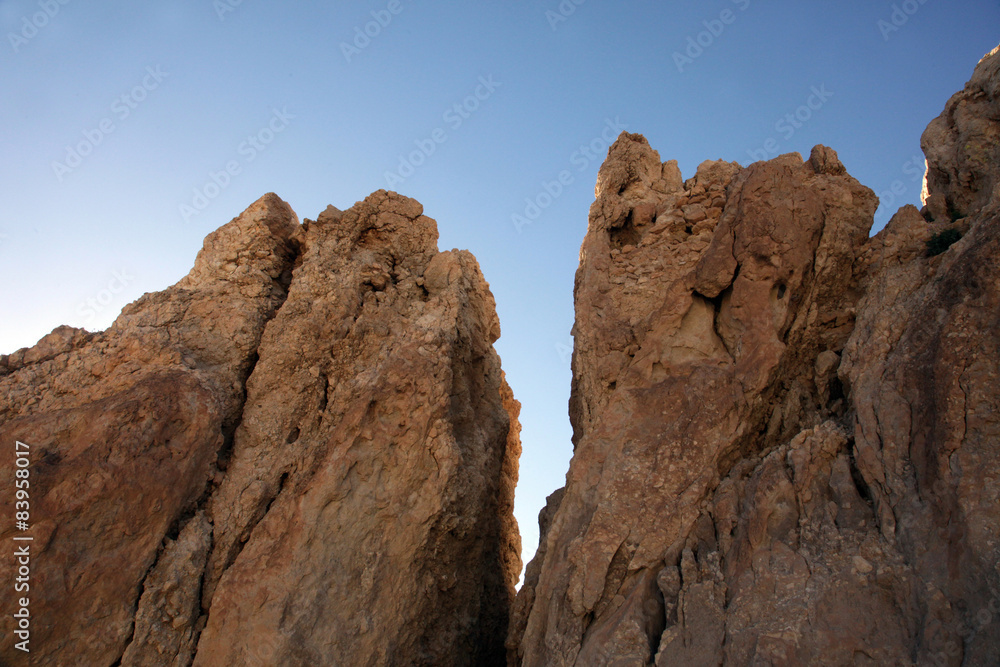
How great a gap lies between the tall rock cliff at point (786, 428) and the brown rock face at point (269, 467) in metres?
2.52

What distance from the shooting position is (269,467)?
14219 mm

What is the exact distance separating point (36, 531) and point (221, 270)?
6.90 metres

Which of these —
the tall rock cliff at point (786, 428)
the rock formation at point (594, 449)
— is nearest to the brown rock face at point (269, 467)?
the rock formation at point (594, 449)

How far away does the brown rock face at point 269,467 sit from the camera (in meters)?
12.2

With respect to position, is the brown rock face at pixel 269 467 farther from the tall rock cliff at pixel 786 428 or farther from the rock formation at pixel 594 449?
the tall rock cliff at pixel 786 428

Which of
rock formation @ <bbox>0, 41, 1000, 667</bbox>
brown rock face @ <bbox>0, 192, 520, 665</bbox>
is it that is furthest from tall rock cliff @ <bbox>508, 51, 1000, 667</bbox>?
brown rock face @ <bbox>0, 192, 520, 665</bbox>

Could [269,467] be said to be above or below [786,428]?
below

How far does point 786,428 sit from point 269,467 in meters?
10.6

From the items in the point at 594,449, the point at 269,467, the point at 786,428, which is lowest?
the point at 269,467

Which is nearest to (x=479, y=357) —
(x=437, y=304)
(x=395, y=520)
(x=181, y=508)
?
(x=437, y=304)

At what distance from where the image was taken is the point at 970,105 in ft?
50.3

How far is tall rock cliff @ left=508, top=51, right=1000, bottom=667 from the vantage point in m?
9.11

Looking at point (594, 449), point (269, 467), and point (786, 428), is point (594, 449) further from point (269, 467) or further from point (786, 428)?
point (269, 467)

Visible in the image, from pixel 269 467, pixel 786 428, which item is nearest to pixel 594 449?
pixel 786 428
